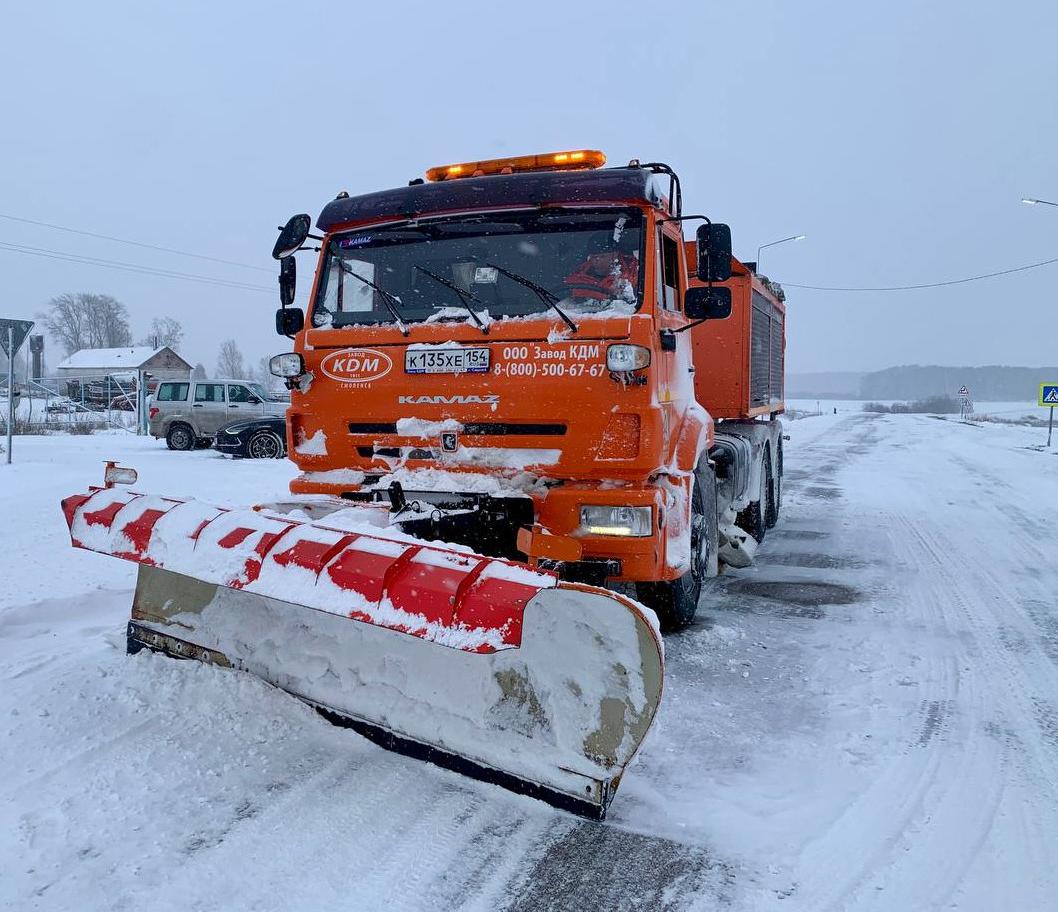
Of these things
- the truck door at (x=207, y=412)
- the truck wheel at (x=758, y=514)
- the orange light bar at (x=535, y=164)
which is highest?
the orange light bar at (x=535, y=164)

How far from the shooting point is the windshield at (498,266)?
420 cm

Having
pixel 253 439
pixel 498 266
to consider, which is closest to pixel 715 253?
pixel 498 266

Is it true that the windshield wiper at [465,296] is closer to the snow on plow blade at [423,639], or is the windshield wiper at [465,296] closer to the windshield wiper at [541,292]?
the windshield wiper at [541,292]

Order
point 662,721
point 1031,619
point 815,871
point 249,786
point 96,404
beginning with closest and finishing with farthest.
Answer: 1. point 815,871
2. point 249,786
3. point 662,721
4. point 1031,619
5. point 96,404

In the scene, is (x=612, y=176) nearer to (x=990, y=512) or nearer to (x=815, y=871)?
(x=815, y=871)

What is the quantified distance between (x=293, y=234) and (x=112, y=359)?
223ft

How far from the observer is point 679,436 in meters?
4.54

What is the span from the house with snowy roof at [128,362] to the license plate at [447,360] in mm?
62394

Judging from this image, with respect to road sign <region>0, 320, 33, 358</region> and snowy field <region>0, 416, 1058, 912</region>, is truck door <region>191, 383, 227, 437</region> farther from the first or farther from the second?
snowy field <region>0, 416, 1058, 912</region>

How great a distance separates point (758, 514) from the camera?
822cm

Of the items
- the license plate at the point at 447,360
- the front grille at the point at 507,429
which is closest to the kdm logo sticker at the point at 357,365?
the license plate at the point at 447,360

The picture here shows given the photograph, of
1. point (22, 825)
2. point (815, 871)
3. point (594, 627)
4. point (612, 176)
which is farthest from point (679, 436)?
point (22, 825)

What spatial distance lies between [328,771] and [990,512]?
32.9ft

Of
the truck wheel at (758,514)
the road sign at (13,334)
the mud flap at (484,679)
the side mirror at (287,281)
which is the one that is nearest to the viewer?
the mud flap at (484,679)
